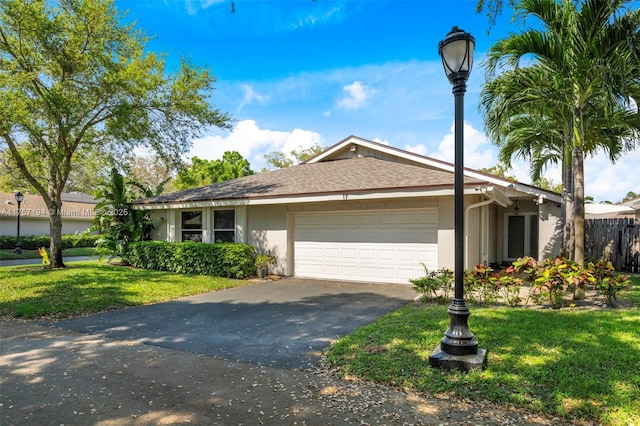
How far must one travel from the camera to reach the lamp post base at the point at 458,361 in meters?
3.89

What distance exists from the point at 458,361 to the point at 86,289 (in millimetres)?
8872

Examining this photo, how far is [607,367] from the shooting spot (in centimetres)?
389

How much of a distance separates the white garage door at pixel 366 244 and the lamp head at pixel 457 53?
594 centimetres

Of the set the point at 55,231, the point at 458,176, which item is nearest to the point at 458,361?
the point at 458,176

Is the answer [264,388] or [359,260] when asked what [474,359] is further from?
[359,260]

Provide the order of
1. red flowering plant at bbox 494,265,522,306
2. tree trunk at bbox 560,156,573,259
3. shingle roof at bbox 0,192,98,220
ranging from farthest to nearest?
shingle roof at bbox 0,192,98,220
tree trunk at bbox 560,156,573,259
red flowering plant at bbox 494,265,522,306

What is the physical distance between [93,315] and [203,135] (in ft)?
28.1

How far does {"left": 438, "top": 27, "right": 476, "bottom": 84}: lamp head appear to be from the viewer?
165 inches

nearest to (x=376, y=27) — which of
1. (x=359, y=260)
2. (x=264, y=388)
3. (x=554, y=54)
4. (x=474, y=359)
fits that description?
(x=554, y=54)

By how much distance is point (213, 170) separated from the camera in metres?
35.8

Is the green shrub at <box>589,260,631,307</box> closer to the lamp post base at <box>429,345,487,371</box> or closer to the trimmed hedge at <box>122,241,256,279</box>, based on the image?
the lamp post base at <box>429,345,487,371</box>

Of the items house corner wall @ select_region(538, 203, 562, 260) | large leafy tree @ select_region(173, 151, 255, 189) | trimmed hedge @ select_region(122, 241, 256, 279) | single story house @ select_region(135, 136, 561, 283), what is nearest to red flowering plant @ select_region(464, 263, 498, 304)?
single story house @ select_region(135, 136, 561, 283)

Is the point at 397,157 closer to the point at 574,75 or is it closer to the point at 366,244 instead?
the point at 366,244

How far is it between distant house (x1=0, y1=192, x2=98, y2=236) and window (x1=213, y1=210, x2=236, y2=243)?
48.6ft
